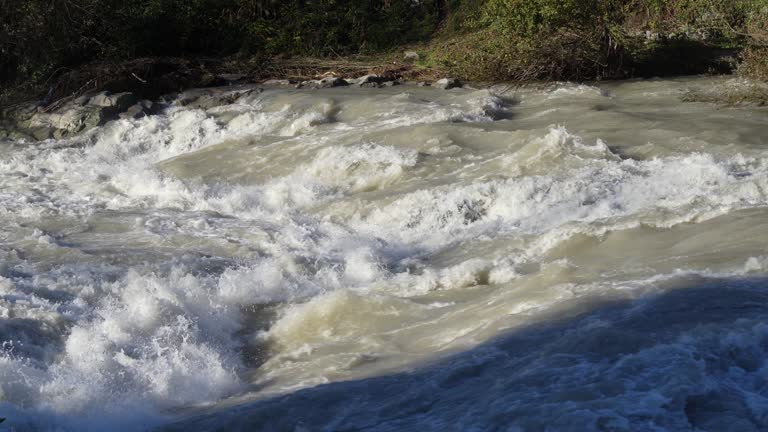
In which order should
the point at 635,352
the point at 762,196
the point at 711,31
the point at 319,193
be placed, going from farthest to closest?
the point at 711,31, the point at 319,193, the point at 762,196, the point at 635,352

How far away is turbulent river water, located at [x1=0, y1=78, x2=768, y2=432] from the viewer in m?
5.31

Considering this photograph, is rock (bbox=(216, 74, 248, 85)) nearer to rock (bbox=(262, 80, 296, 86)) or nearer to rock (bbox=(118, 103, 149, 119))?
rock (bbox=(262, 80, 296, 86))

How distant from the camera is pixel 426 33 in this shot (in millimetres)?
18891

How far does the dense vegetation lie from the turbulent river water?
1071mm

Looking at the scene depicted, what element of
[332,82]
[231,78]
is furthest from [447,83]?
[231,78]

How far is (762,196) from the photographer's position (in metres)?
8.16

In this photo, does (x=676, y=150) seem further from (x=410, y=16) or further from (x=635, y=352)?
(x=410, y=16)

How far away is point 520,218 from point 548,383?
4.05 m

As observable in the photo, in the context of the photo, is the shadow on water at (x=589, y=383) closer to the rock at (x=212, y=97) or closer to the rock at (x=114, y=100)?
the rock at (x=212, y=97)

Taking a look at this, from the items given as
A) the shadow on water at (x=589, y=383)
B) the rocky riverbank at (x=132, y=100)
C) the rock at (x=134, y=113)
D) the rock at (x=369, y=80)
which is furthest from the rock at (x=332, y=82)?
the shadow on water at (x=589, y=383)

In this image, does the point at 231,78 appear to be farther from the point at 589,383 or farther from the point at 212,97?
the point at 589,383

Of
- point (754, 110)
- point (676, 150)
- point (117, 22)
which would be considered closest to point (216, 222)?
point (676, 150)

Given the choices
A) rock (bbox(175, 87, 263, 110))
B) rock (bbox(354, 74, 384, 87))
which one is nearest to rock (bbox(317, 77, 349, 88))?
rock (bbox(354, 74, 384, 87))

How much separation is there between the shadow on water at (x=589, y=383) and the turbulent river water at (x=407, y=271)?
0.06ft
